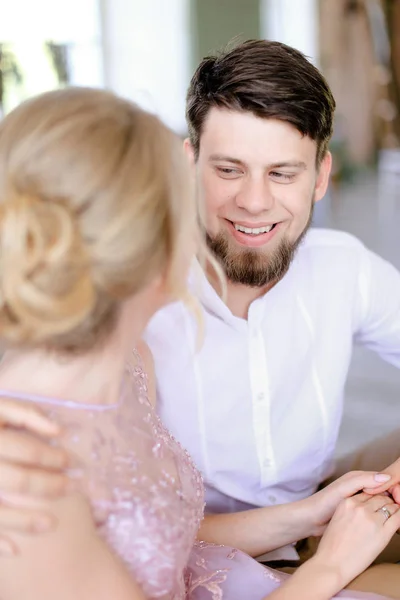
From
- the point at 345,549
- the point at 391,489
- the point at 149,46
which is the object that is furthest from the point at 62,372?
the point at 149,46

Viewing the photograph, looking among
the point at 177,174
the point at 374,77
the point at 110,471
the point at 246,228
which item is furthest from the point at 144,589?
the point at 374,77

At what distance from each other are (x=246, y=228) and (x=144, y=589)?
2.53ft

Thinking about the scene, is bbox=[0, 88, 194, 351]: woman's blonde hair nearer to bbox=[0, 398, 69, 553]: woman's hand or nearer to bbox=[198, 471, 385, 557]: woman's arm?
bbox=[0, 398, 69, 553]: woman's hand

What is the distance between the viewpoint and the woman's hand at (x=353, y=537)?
1140mm

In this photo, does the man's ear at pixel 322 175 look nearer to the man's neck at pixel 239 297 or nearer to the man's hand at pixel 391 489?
the man's neck at pixel 239 297

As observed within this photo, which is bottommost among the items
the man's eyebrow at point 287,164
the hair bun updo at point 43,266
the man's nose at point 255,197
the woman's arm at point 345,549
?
the woman's arm at point 345,549

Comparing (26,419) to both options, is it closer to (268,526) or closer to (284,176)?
(268,526)

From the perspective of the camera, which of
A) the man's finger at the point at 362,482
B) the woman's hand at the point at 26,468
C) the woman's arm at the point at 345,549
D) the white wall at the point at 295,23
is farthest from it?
the white wall at the point at 295,23

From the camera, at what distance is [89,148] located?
0.79m

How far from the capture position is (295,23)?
9.54 metres

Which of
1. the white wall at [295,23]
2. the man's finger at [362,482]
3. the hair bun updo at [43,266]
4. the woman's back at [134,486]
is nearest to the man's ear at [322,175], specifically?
the man's finger at [362,482]

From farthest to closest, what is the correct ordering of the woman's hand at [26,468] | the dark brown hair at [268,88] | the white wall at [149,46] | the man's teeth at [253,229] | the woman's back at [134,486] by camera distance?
the white wall at [149,46] < the man's teeth at [253,229] < the dark brown hair at [268,88] < the woman's back at [134,486] < the woman's hand at [26,468]

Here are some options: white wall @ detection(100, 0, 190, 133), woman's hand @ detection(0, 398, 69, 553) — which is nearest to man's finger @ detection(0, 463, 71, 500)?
woman's hand @ detection(0, 398, 69, 553)

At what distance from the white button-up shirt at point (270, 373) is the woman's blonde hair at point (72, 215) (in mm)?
636
